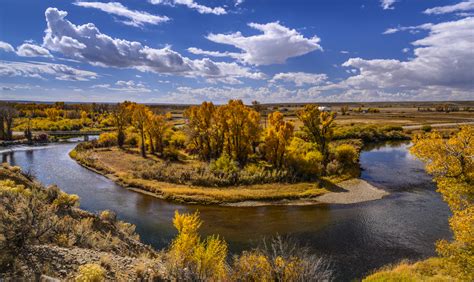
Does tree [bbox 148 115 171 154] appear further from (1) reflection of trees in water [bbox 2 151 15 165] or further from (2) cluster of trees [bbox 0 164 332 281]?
(2) cluster of trees [bbox 0 164 332 281]

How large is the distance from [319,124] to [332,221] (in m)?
23.5

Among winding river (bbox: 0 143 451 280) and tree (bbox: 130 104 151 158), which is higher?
tree (bbox: 130 104 151 158)

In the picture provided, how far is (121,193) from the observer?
42312 millimetres

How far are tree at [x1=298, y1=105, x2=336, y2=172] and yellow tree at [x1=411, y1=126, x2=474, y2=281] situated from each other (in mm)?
35862

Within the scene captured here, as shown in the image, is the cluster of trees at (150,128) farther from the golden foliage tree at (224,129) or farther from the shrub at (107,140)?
the shrub at (107,140)

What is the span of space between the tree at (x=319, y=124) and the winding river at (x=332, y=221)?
7857 mm

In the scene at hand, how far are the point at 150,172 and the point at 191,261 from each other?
34916 millimetres

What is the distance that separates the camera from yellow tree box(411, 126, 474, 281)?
14.7 meters

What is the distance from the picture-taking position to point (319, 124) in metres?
52.7

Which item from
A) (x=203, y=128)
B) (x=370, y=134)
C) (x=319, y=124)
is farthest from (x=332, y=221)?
(x=370, y=134)

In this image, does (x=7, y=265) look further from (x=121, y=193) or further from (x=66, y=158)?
(x=66, y=158)

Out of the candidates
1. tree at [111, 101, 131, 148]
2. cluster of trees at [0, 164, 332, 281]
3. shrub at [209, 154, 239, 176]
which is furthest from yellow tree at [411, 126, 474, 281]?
tree at [111, 101, 131, 148]

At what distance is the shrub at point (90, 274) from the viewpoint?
40.0 feet

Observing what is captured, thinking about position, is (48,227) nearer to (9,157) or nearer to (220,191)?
(220,191)
